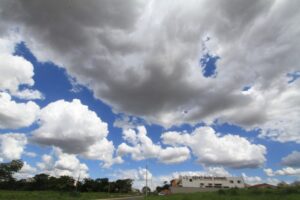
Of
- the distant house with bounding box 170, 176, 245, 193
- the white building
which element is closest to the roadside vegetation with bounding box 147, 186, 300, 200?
the distant house with bounding box 170, 176, 245, 193

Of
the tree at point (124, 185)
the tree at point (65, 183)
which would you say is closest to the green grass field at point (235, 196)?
the tree at point (65, 183)

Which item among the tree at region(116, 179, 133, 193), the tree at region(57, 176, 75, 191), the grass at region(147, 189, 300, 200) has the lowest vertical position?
the grass at region(147, 189, 300, 200)

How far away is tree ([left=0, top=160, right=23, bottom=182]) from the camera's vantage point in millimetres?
116469

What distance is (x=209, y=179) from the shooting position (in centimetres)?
13188

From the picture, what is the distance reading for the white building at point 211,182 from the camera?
126250 mm

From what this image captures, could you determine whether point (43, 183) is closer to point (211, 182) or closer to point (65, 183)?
point (65, 183)

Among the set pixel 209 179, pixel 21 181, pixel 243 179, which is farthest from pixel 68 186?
pixel 243 179

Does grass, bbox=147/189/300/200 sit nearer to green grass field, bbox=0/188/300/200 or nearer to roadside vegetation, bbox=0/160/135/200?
green grass field, bbox=0/188/300/200

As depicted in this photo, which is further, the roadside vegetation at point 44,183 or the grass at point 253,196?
the roadside vegetation at point 44,183

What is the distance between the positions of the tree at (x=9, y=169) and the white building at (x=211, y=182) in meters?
74.4

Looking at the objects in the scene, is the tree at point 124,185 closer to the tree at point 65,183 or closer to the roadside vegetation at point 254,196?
the tree at point 65,183

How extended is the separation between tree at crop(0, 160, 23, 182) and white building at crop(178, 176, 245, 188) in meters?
74.4

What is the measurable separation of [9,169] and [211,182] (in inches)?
3634

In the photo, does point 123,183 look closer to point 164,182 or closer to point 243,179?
point 164,182
